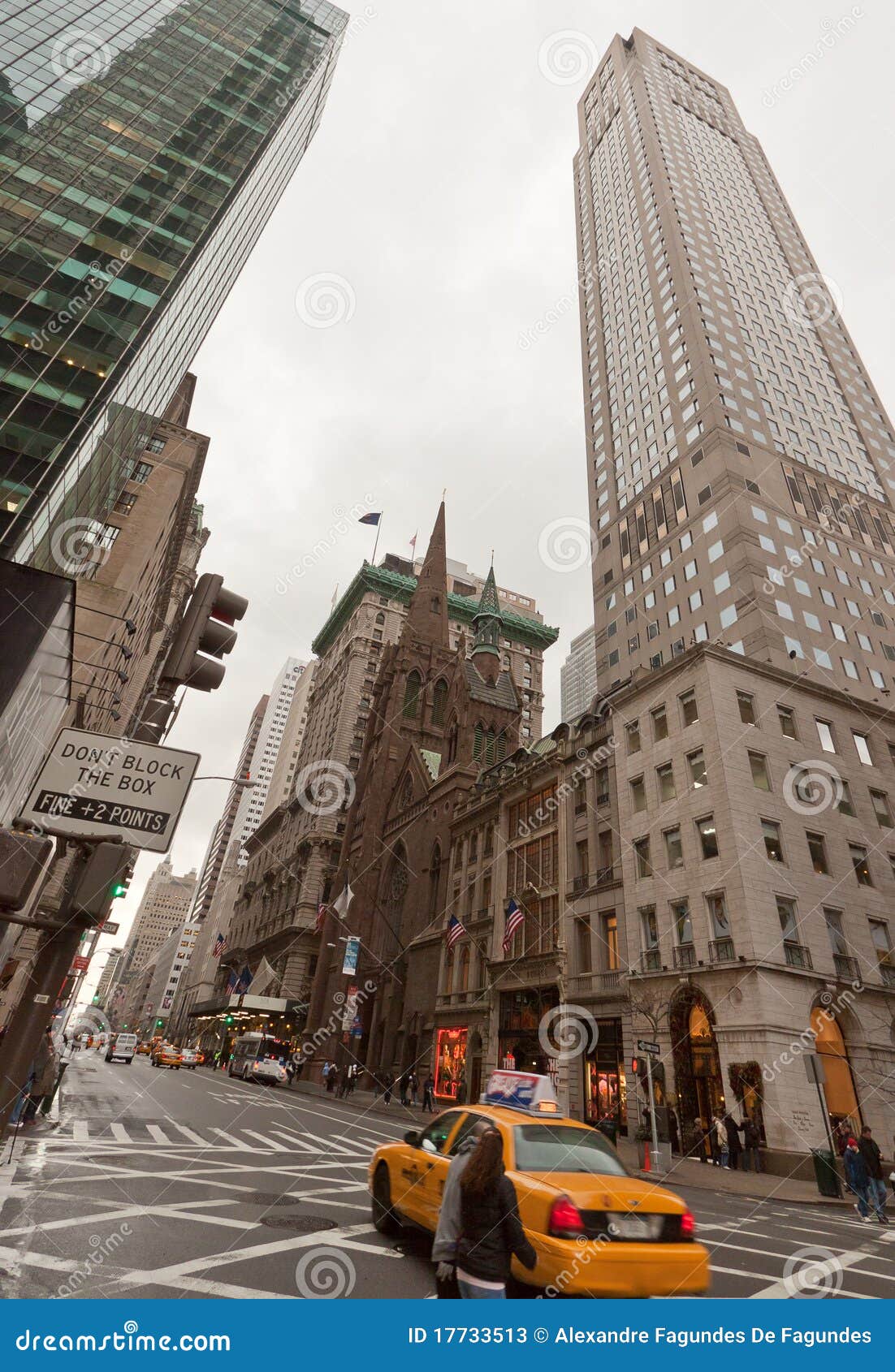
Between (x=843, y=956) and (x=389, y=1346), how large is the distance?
2884 cm

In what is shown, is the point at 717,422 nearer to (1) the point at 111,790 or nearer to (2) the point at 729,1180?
(2) the point at 729,1180

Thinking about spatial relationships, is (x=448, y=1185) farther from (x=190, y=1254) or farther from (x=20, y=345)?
(x=20, y=345)

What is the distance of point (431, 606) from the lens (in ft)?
250

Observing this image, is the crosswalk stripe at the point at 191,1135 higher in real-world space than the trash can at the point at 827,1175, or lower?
lower

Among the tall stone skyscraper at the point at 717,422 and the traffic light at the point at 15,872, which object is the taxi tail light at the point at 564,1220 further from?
the tall stone skyscraper at the point at 717,422

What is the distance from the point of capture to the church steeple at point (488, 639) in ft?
229

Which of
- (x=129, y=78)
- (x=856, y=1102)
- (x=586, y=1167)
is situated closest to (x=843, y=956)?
(x=856, y=1102)

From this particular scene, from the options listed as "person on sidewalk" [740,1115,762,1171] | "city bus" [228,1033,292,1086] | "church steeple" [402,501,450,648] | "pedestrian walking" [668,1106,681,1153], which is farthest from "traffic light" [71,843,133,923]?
"church steeple" [402,501,450,648]

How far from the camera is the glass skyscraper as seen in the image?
80.1 ft

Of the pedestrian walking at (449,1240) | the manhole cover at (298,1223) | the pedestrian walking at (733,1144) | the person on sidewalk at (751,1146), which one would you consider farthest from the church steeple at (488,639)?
the pedestrian walking at (449,1240)

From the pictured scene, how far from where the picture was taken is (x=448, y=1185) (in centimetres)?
469

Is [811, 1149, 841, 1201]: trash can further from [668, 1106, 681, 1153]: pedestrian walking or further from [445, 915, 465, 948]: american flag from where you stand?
[445, 915, 465, 948]: american flag

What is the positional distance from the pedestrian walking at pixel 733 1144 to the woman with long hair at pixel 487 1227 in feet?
73.8

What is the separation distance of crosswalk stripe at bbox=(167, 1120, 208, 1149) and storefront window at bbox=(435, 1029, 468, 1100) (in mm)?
22700
